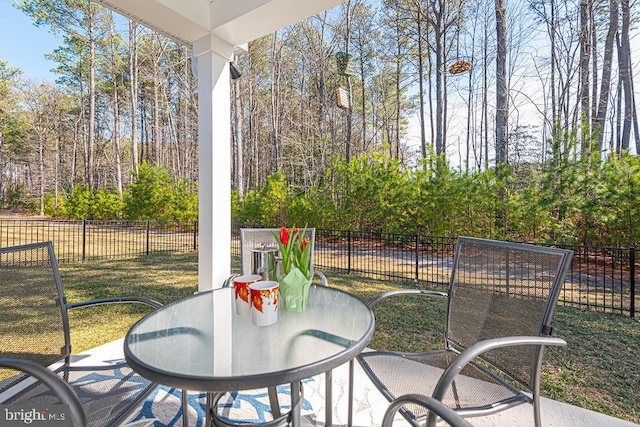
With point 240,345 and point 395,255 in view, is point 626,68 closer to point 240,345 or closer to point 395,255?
point 395,255

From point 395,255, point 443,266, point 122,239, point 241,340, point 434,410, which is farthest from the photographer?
point 122,239

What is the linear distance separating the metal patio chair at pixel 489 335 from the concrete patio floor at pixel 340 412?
0.43 meters

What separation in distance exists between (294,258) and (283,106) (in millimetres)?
13942

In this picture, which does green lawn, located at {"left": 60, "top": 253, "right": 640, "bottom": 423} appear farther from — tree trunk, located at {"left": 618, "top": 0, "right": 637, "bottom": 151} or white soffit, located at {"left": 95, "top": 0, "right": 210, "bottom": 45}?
tree trunk, located at {"left": 618, "top": 0, "right": 637, "bottom": 151}

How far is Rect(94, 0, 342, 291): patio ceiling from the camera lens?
2240 mm

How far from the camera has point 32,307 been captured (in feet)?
4.23

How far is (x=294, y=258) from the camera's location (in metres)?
1.38

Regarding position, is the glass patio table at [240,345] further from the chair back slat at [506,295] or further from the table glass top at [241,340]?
the chair back slat at [506,295]

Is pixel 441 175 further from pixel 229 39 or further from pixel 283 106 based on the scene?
pixel 283 106

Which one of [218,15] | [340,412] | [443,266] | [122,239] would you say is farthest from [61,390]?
[122,239]

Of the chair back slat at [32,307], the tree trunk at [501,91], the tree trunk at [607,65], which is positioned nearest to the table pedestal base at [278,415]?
the chair back slat at [32,307]

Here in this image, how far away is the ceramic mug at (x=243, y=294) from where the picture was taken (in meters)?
1.25

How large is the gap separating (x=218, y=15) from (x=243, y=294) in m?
2.16

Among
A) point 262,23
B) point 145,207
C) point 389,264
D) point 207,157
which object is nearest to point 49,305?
point 207,157
